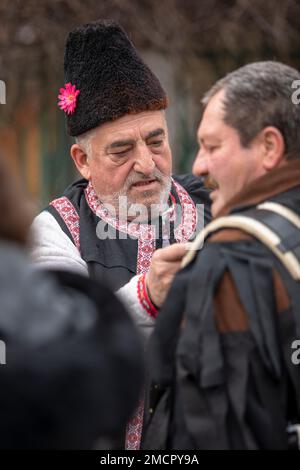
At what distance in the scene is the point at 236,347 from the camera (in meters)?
2.26

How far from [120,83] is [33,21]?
472 centimetres

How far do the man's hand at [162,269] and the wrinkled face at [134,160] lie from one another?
67cm

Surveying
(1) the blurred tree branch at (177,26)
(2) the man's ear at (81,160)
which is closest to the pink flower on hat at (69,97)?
(2) the man's ear at (81,160)

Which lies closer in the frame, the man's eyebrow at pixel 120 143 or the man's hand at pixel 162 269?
the man's hand at pixel 162 269

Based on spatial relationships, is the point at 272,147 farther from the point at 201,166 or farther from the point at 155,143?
the point at 155,143

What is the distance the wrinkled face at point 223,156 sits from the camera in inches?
97.0

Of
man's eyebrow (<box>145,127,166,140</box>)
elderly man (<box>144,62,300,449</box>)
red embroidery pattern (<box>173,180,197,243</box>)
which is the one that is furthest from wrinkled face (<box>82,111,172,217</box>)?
elderly man (<box>144,62,300,449</box>)

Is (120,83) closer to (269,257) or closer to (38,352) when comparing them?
(269,257)

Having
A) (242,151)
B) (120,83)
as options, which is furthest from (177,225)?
(242,151)

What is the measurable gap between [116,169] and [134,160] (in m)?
0.09

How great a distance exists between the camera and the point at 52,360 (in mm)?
1750

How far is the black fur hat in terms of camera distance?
356 centimetres

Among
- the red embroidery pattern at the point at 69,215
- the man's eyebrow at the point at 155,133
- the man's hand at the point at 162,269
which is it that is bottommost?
the man's hand at the point at 162,269

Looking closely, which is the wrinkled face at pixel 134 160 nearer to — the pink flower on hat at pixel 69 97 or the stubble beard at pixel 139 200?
the stubble beard at pixel 139 200
